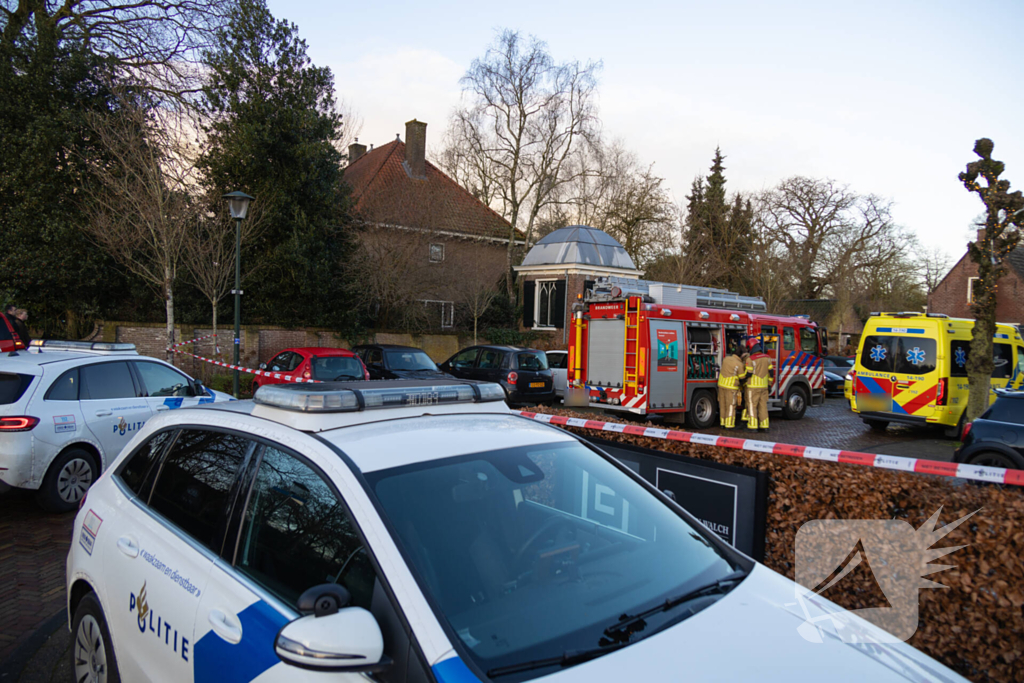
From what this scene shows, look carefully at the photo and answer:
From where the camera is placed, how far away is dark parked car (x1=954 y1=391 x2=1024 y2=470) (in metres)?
7.82

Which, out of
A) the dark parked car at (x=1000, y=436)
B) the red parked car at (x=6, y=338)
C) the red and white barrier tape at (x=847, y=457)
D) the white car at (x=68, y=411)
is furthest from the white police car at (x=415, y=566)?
the red parked car at (x=6, y=338)

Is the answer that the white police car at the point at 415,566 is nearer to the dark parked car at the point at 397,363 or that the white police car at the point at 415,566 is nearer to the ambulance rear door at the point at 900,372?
the dark parked car at the point at 397,363

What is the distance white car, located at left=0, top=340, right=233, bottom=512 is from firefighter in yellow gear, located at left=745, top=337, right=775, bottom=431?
11.4 m

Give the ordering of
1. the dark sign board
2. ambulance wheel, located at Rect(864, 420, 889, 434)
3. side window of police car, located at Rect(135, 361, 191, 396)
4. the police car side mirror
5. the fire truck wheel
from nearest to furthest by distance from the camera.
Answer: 1. the police car side mirror
2. the dark sign board
3. side window of police car, located at Rect(135, 361, 191, 396)
4. the fire truck wheel
5. ambulance wheel, located at Rect(864, 420, 889, 434)

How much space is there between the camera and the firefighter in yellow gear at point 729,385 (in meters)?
13.7

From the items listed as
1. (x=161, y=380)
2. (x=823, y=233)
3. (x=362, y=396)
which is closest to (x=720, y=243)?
(x=823, y=233)

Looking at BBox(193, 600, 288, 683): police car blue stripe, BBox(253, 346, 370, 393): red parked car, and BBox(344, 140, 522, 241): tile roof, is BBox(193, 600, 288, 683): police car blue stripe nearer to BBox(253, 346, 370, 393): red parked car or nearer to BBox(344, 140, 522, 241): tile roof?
BBox(253, 346, 370, 393): red parked car

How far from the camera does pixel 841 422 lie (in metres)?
16.8

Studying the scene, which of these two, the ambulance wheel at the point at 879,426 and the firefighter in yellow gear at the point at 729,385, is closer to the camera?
the firefighter in yellow gear at the point at 729,385

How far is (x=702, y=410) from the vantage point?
14617mm

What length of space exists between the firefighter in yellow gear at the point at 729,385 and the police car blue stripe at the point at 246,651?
12946mm

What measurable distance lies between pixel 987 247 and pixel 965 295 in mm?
36667

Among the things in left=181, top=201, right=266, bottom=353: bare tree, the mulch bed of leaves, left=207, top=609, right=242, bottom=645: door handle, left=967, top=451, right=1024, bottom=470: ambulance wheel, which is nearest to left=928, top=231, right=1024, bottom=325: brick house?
left=967, top=451, right=1024, bottom=470: ambulance wheel

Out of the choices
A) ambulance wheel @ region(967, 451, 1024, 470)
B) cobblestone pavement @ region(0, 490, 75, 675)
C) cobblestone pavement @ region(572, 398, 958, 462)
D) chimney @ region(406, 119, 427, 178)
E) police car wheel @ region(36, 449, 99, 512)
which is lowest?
cobblestone pavement @ region(572, 398, 958, 462)
